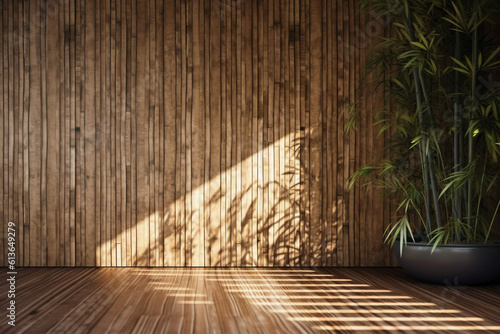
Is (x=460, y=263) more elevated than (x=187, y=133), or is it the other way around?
(x=187, y=133)

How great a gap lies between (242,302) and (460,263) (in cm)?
145

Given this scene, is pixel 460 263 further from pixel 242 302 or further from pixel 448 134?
pixel 242 302

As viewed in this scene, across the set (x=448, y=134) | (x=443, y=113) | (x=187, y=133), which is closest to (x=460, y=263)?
(x=448, y=134)

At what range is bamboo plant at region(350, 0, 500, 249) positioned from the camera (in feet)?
10.3

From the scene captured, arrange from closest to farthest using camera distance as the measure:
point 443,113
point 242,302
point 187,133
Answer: point 242,302 < point 443,113 < point 187,133

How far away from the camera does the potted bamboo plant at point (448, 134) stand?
122 inches

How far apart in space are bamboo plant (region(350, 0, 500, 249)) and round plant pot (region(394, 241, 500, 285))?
98 millimetres

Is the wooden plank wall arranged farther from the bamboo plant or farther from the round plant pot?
the round plant pot

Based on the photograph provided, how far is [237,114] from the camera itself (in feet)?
12.9

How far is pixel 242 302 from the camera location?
2748mm

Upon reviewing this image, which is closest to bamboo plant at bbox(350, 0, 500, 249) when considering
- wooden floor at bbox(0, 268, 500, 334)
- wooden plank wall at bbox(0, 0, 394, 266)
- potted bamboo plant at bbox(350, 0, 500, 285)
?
potted bamboo plant at bbox(350, 0, 500, 285)

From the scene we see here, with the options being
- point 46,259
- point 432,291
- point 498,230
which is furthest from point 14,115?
point 498,230

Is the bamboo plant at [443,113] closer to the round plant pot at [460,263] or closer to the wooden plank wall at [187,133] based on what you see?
the round plant pot at [460,263]

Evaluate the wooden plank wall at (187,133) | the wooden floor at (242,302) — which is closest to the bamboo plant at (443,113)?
the wooden plank wall at (187,133)
